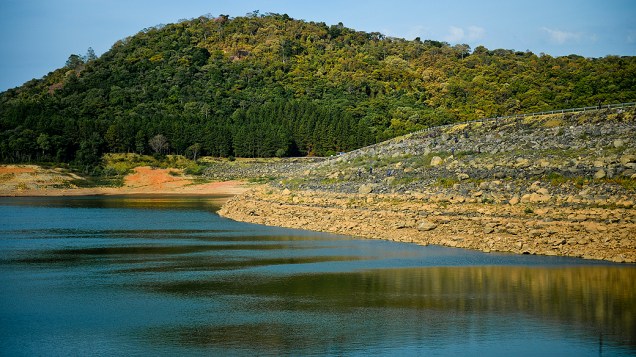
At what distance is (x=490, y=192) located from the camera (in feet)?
156

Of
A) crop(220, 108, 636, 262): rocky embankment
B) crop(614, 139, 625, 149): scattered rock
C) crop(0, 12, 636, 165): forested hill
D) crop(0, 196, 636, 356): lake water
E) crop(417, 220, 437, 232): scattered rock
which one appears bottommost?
crop(0, 196, 636, 356): lake water

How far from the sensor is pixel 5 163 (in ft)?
356

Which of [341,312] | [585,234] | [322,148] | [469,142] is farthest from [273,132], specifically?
[341,312]

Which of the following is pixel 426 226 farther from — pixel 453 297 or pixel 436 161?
pixel 453 297

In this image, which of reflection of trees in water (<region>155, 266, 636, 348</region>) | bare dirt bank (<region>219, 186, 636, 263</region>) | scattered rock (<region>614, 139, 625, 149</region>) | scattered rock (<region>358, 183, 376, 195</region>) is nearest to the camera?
reflection of trees in water (<region>155, 266, 636, 348</region>)

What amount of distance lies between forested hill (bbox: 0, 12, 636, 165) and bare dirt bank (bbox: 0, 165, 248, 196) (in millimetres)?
8097

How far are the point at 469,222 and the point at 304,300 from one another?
1834 centimetres

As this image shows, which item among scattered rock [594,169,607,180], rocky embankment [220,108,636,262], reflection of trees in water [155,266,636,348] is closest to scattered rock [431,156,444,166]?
rocky embankment [220,108,636,262]

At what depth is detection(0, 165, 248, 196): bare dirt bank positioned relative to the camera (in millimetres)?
102438

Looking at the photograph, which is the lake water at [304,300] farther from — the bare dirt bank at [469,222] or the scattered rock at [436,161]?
the scattered rock at [436,161]

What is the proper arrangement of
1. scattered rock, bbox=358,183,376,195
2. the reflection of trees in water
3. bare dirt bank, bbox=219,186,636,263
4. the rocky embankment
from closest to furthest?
the reflection of trees in water
bare dirt bank, bbox=219,186,636,263
the rocky embankment
scattered rock, bbox=358,183,376,195

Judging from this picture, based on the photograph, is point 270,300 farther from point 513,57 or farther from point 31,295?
point 513,57

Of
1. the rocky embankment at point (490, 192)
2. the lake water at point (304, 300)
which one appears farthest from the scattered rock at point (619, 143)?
the lake water at point (304, 300)

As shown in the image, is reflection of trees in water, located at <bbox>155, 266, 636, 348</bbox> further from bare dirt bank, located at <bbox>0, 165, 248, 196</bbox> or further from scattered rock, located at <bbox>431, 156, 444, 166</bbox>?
bare dirt bank, located at <bbox>0, 165, 248, 196</bbox>
